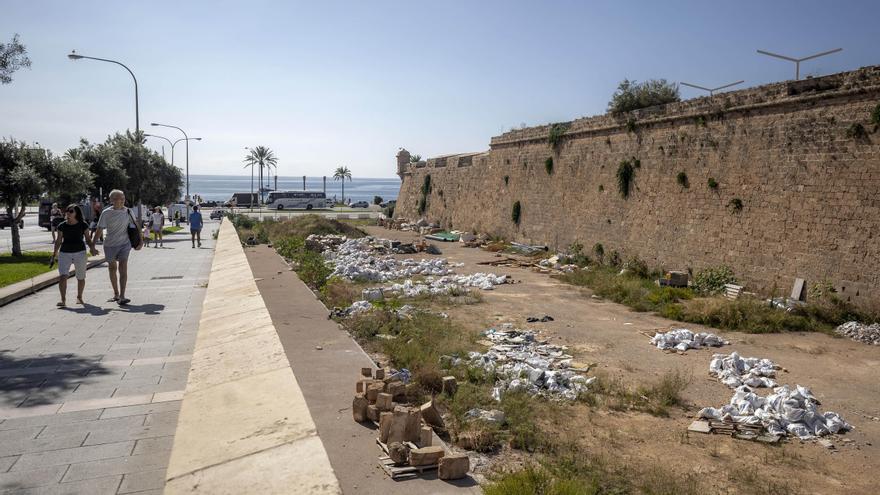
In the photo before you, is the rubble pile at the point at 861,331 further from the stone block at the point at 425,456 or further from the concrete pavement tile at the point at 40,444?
the concrete pavement tile at the point at 40,444

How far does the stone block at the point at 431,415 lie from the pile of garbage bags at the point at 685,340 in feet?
18.9

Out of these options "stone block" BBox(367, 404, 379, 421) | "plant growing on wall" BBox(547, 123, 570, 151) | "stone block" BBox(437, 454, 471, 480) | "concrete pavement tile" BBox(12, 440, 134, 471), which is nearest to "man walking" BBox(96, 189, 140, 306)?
"concrete pavement tile" BBox(12, 440, 134, 471)

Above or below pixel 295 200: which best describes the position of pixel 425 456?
below

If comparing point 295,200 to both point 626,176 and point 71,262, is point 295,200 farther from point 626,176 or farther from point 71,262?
point 71,262

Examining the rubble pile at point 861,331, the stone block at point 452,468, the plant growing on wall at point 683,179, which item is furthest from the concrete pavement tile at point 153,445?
the plant growing on wall at point 683,179

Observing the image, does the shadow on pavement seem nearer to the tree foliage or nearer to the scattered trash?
the scattered trash

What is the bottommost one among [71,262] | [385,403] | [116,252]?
[385,403]

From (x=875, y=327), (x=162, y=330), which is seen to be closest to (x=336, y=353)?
(x=162, y=330)

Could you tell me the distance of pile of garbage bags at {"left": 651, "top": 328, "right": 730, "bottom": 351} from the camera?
9383 millimetres

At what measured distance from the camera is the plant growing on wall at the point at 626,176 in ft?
60.1

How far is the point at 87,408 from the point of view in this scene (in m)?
5.15

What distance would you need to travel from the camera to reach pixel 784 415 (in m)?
6.02

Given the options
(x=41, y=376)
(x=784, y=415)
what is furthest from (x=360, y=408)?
(x=784, y=415)

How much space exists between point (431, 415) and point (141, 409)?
2.59 meters
